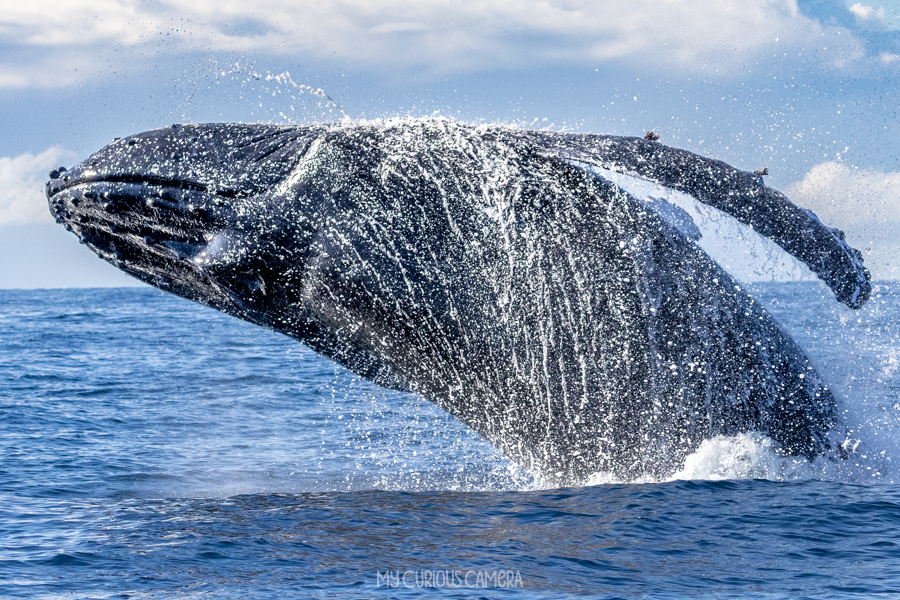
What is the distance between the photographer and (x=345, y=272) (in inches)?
311

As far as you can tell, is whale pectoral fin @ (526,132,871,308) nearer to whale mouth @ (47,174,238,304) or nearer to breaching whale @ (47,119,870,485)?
breaching whale @ (47,119,870,485)

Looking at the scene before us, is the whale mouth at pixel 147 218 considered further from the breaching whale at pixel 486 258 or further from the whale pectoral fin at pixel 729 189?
the whale pectoral fin at pixel 729 189

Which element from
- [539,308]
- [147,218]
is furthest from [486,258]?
[147,218]

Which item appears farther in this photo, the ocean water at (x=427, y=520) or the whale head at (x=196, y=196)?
the whale head at (x=196, y=196)

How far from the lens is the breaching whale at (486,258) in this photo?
7.78 meters

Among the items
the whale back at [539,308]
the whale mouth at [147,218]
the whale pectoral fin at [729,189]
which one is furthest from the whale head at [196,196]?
the whale pectoral fin at [729,189]

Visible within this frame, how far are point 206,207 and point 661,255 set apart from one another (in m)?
4.41

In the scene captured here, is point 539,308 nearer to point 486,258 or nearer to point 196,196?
point 486,258

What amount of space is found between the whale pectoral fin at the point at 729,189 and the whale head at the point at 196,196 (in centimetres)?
257

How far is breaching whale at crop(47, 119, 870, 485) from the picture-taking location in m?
7.78

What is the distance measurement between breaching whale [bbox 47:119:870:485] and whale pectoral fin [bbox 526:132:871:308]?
2 cm

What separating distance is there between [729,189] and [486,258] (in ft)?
7.62

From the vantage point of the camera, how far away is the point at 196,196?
777 centimetres

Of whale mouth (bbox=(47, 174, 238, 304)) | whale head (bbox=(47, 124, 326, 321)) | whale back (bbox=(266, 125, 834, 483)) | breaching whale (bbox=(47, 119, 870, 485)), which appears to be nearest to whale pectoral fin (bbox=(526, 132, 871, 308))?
breaching whale (bbox=(47, 119, 870, 485))
